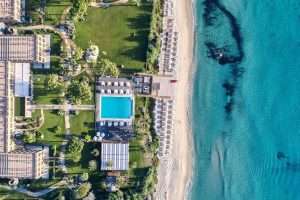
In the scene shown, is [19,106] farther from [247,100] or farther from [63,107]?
[247,100]

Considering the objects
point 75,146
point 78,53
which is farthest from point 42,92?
point 75,146

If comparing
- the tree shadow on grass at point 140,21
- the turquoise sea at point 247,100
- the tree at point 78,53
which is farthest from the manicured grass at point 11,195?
the tree shadow on grass at point 140,21

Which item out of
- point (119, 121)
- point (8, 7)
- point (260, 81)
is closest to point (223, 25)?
point (260, 81)

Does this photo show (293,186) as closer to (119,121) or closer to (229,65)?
(229,65)

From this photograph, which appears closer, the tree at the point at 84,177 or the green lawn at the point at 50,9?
the green lawn at the point at 50,9

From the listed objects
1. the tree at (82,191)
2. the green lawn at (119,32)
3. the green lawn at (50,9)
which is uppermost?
the green lawn at (50,9)

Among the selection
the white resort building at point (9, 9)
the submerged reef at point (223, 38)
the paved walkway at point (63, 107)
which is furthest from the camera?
the submerged reef at point (223, 38)

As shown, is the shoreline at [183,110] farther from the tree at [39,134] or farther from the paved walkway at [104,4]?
the tree at [39,134]
